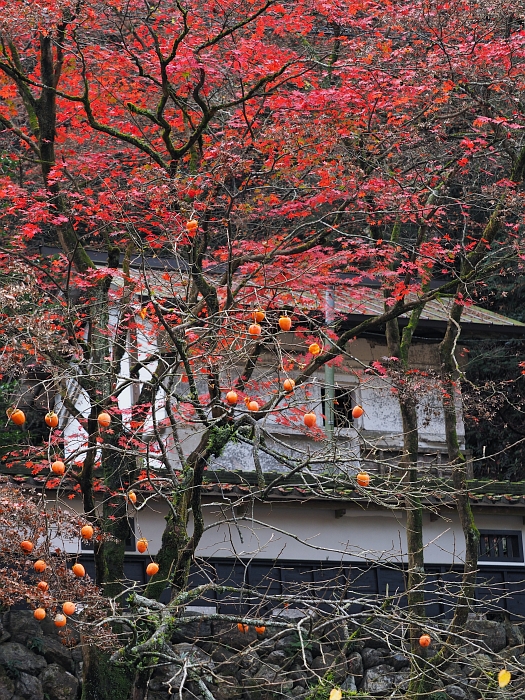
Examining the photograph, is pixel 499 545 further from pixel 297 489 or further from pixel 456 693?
pixel 297 489

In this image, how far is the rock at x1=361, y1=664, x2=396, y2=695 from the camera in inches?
427

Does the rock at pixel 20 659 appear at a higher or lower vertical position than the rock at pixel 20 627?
lower

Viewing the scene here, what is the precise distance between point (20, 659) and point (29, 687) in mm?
325

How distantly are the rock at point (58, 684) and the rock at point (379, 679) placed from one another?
363 centimetres

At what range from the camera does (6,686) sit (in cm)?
920

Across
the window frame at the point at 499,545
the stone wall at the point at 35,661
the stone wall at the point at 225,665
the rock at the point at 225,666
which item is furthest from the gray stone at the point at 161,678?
the window frame at the point at 499,545

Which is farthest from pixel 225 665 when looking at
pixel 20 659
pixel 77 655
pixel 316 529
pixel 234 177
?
pixel 234 177

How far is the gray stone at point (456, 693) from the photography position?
11141 mm

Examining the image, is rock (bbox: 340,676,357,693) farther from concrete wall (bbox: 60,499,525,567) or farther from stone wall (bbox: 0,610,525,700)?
concrete wall (bbox: 60,499,525,567)

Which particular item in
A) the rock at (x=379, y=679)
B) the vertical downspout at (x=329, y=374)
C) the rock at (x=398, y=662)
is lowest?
the rock at (x=379, y=679)

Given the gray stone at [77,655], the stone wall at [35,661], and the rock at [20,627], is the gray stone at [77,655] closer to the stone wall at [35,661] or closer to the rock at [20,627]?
the stone wall at [35,661]

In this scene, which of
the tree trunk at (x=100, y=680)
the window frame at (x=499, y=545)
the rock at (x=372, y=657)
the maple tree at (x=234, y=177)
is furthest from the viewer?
the window frame at (x=499, y=545)

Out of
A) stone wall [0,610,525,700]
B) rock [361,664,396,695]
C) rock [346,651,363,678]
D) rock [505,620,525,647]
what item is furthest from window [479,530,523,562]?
rock [346,651,363,678]

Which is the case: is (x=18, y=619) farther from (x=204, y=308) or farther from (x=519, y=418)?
(x=519, y=418)
